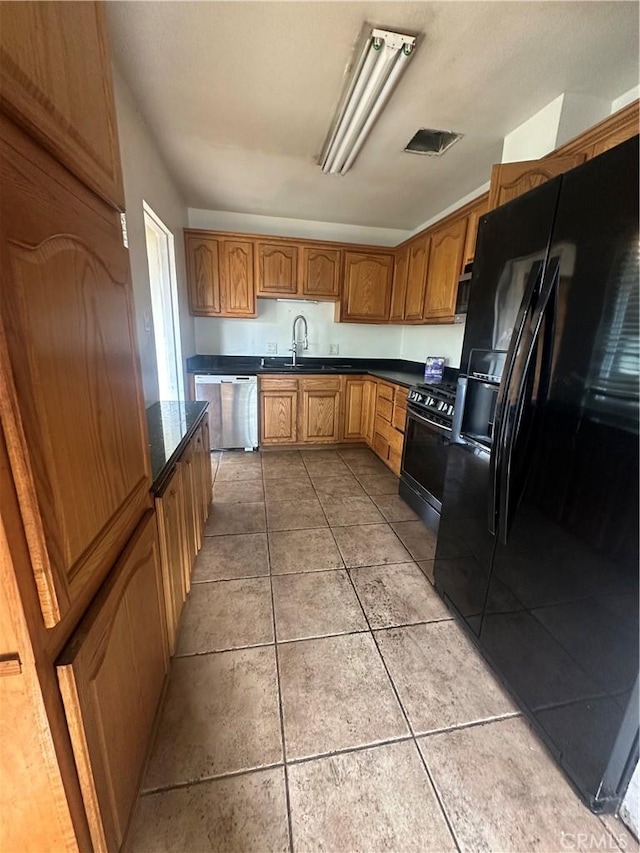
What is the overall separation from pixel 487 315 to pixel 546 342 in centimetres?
39

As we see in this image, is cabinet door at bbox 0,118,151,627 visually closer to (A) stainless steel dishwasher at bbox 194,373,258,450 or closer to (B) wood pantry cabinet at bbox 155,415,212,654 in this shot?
(B) wood pantry cabinet at bbox 155,415,212,654

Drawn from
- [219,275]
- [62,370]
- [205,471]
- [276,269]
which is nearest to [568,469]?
[62,370]

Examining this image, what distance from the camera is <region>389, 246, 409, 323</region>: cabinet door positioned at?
12.6 ft

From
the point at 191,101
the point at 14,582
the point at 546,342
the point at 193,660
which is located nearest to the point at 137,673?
the point at 193,660

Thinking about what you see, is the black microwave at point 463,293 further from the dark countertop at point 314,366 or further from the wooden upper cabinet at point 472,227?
the dark countertop at point 314,366

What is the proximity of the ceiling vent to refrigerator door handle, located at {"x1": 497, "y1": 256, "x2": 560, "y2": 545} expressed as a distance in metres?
1.80

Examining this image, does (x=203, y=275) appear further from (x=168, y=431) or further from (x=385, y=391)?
(x=168, y=431)

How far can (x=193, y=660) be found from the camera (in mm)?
1451

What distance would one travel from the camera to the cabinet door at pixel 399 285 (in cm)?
384

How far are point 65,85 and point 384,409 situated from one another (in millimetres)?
3216

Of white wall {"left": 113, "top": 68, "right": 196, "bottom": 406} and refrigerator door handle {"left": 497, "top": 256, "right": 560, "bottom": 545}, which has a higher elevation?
white wall {"left": 113, "top": 68, "right": 196, "bottom": 406}

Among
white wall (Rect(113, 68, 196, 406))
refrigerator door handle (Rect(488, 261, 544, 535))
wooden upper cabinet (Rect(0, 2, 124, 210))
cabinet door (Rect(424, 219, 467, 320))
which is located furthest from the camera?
cabinet door (Rect(424, 219, 467, 320))

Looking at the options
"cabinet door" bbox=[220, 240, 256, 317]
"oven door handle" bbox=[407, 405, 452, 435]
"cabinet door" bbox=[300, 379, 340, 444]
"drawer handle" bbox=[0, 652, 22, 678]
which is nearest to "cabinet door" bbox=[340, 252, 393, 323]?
"cabinet door" bbox=[300, 379, 340, 444]
